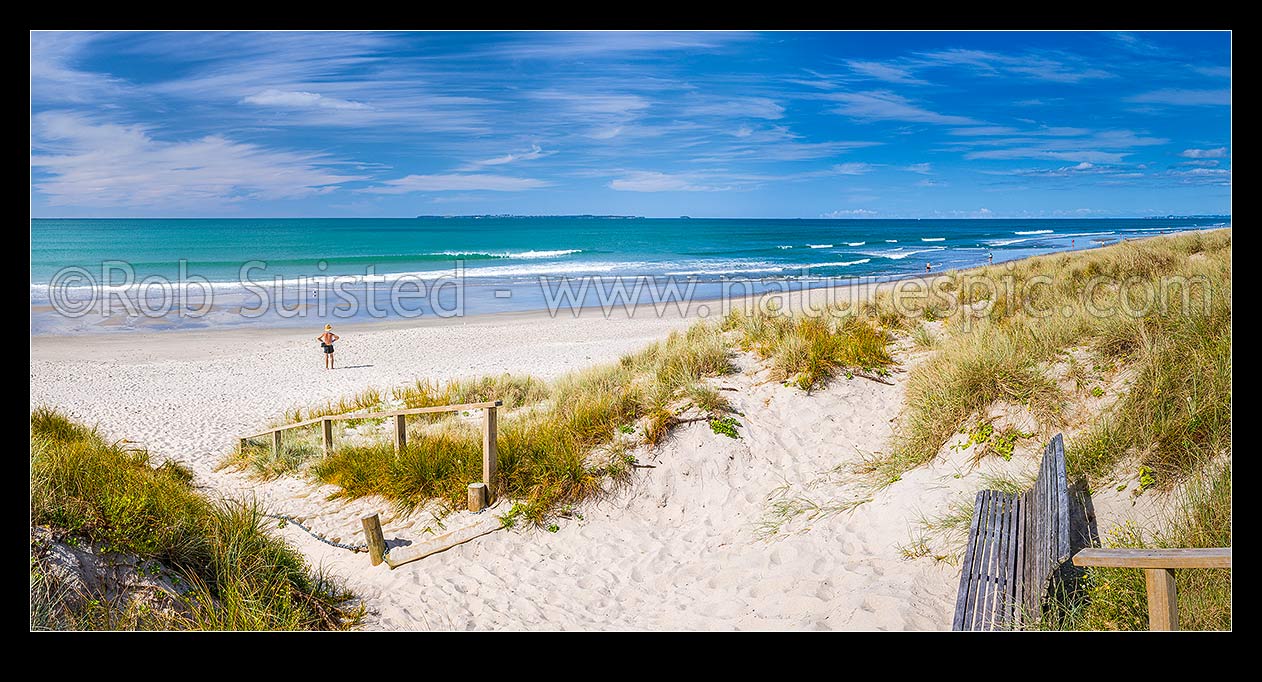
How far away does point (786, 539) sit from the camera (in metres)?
6.21

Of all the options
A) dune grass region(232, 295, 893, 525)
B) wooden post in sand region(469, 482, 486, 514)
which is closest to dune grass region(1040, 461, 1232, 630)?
dune grass region(232, 295, 893, 525)

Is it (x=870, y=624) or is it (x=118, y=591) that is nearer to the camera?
(x=118, y=591)

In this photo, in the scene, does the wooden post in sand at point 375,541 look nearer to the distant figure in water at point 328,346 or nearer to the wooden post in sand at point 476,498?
the wooden post in sand at point 476,498

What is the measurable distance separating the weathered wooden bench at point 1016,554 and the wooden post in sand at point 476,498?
4660 mm

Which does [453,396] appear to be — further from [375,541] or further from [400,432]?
[375,541]

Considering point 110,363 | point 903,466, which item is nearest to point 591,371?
point 903,466

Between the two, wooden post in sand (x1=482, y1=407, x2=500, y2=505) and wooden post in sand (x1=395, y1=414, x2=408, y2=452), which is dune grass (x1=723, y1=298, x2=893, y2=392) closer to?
wooden post in sand (x1=482, y1=407, x2=500, y2=505)

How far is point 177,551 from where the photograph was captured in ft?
15.7

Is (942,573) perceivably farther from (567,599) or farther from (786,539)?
(567,599)

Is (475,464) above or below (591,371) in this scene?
below

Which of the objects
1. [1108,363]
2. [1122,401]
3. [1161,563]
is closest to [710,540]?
[1122,401]

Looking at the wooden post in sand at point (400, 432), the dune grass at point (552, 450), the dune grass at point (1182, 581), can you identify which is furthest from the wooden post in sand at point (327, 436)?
the dune grass at point (1182, 581)

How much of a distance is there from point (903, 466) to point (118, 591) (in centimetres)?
620

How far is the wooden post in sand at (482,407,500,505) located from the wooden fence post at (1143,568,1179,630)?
585 centimetres
